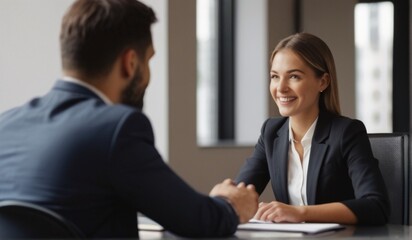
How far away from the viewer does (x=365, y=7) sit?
23.9ft

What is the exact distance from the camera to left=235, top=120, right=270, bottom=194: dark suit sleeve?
298 centimetres

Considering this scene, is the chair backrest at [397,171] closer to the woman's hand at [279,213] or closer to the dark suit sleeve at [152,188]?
the woman's hand at [279,213]

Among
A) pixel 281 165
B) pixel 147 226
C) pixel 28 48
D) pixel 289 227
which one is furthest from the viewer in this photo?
pixel 28 48

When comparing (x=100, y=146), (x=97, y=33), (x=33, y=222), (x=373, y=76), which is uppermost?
(x=97, y=33)

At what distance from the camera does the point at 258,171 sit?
3.00m

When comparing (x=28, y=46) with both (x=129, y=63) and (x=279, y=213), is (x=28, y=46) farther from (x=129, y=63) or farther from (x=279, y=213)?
(x=129, y=63)

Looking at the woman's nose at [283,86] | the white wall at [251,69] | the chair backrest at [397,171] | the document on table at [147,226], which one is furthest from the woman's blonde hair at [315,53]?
the white wall at [251,69]

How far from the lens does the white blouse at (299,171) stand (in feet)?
9.26

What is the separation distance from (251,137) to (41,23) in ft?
6.13

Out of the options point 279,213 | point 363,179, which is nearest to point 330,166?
point 363,179

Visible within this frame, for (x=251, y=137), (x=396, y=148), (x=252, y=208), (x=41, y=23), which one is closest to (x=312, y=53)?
(x=396, y=148)

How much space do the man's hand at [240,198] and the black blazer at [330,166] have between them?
1.80 ft

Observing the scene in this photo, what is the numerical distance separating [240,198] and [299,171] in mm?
896

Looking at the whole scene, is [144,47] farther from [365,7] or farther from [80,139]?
[365,7]
